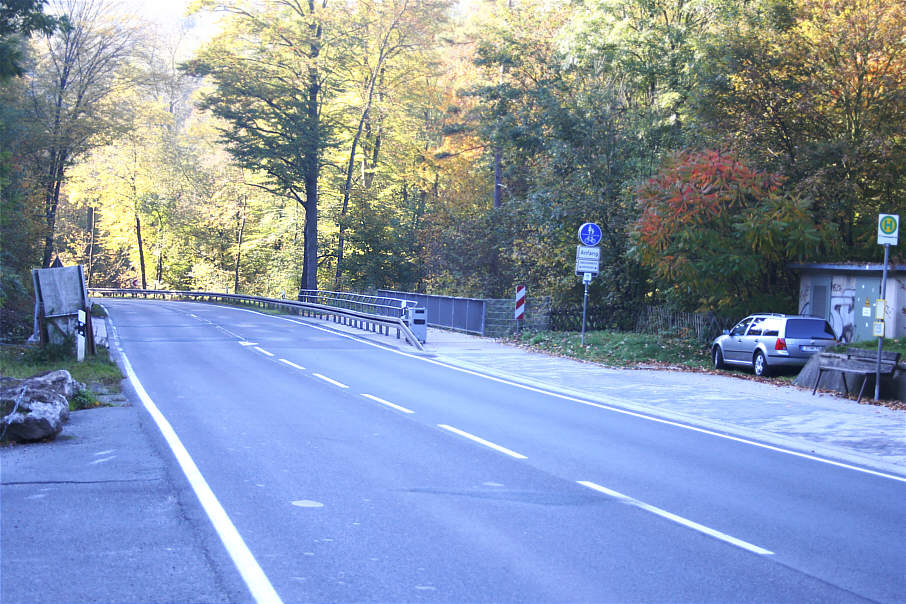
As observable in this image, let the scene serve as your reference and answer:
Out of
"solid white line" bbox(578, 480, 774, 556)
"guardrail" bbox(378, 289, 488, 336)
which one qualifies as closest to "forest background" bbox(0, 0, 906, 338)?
"guardrail" bbox(378, 289, 488, 336)

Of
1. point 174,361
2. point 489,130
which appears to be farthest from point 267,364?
point 489,130

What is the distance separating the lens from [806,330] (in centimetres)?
1961

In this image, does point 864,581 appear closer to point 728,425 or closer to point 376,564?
point 376,564

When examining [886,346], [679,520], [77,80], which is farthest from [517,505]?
[77,80]

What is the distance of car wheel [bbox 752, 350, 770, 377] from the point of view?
20062 millimetres

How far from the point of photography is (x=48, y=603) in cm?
505

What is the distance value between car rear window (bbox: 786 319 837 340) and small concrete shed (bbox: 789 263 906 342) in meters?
1.07

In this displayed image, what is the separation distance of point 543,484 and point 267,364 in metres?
12.8

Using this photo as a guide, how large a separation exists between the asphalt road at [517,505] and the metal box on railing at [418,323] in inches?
455

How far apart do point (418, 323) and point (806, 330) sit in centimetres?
1181

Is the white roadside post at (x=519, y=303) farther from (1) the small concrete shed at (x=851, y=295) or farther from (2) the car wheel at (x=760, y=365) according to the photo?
(2) the car wheel at (x=760, y=365)

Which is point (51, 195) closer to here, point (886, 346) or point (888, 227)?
point (886, 346)

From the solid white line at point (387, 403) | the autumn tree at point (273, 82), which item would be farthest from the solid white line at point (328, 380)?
the autumn tree at point (273, 82)

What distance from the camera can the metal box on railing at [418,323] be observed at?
26625 millimetres
